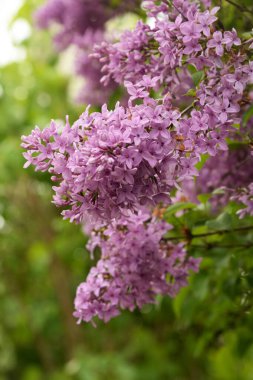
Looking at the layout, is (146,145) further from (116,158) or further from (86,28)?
(86,28)

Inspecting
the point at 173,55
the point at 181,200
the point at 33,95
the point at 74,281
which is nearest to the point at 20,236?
the point at 74,281

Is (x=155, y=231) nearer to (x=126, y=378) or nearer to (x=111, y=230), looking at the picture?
(x=111, y=230)

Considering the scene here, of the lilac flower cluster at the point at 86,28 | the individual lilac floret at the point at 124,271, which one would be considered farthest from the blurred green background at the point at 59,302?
the lilac flower cluster at the point at 86,28

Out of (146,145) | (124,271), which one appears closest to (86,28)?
(124,271)

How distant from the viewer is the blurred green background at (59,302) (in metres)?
2.09

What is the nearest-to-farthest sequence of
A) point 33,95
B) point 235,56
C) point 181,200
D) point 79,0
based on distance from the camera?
point 235,56 → point 181,200 → point 79,0 → point 33,95

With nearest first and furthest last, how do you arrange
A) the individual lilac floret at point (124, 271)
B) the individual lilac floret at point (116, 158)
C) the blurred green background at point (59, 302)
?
the individual lilac floret at point (116, 158)
the individual lilac floret at point (124, 271)
the blurred green background at point (59, 302)

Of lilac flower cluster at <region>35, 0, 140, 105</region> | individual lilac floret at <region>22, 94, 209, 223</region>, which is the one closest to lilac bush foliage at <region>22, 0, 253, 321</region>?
individual lilac floret at <region>22, 94, 209, 223</region>

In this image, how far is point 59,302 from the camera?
12.4 ft

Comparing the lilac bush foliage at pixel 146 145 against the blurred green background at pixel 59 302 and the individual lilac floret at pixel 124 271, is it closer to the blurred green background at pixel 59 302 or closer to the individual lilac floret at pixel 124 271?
the individual lilac floret at pixel 124 271

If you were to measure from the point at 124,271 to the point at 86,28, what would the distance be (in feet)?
4.32

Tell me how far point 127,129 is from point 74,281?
3.24 meters

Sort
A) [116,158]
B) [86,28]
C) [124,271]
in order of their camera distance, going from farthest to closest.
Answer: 1. [86,28]
2. [124,271]
3. [116,158]

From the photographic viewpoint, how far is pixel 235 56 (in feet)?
3.48
